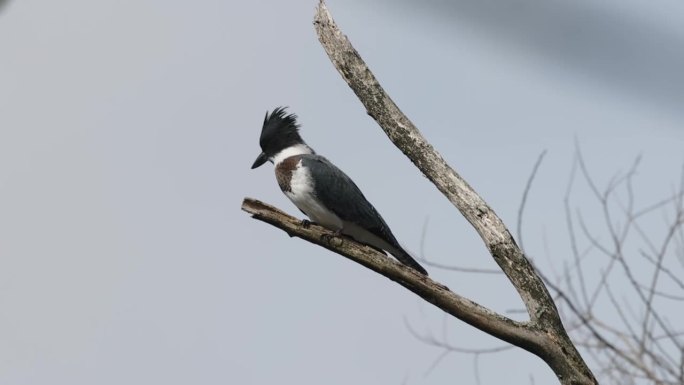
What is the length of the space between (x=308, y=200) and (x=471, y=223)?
6.00 ft

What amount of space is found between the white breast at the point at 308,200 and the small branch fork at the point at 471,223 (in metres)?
1.12

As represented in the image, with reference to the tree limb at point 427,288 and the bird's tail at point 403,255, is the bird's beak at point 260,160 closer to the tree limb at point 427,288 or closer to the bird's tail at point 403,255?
the bird's tail at point 403,255

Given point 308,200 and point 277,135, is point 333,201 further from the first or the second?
point 277,135

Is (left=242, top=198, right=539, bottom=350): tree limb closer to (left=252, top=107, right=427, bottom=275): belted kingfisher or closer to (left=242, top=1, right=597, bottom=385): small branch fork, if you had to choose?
(left=242, top=1, right=597, bottom=385): small branch fork

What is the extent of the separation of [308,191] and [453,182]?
69.0 inches

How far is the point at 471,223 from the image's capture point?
390cm

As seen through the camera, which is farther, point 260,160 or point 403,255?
point 260,160

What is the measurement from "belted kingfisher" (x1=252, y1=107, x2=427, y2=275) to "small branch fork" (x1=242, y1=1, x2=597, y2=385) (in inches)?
45.1

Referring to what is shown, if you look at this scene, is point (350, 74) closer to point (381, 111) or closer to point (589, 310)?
point (381, 111)

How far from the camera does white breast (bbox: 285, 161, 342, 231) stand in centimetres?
550

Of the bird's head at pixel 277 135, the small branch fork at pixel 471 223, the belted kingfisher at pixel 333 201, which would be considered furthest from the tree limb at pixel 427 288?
the bird's head at pixel 277 135

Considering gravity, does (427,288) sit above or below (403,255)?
below

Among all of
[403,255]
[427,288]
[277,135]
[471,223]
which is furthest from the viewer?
[277,135]

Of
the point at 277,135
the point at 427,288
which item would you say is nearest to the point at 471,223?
the point at 427,288
